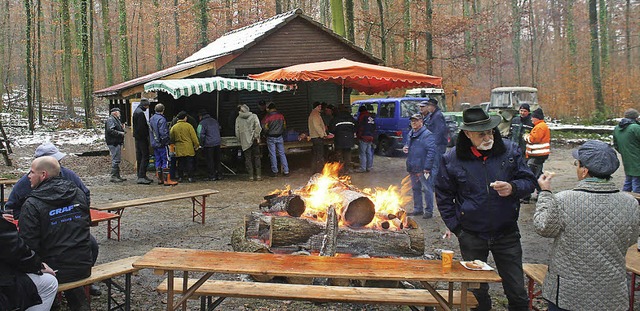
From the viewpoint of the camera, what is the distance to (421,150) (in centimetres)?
802

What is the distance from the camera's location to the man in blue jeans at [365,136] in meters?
12.7

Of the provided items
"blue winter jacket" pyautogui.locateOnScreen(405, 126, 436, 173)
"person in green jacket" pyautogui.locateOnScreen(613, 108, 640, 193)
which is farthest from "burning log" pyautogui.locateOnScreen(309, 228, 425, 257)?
"person in green jacket" pyautogui.locateOnScreen(613, 108, 640, 193)

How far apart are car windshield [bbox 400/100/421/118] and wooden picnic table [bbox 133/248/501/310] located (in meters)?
11.7

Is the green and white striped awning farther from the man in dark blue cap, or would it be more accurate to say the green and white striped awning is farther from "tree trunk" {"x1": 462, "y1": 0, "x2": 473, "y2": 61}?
"tree trunk" {"x1": 462, "y1": 0, "x2": 473, "y2": 61}

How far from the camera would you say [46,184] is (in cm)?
396

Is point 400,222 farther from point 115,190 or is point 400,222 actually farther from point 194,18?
point 194,18

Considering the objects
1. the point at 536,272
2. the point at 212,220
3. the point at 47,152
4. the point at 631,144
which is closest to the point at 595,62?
the point at 631,144

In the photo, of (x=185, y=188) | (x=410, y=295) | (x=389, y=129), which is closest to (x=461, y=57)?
(x=389, y=129)

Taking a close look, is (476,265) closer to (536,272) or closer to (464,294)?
(464,294)

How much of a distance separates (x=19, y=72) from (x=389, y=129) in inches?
1718

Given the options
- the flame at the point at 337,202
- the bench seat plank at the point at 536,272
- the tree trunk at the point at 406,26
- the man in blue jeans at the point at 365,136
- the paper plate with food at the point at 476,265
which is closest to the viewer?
the paper plate with food at the point at 476,265

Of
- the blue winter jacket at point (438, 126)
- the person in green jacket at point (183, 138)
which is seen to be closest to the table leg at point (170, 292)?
the blue winter jacket at point (438, 126)

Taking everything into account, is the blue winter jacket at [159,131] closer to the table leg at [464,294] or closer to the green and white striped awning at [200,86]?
the green and white striped awning at [200,86]

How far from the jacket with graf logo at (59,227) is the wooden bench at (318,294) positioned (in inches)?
28.4
